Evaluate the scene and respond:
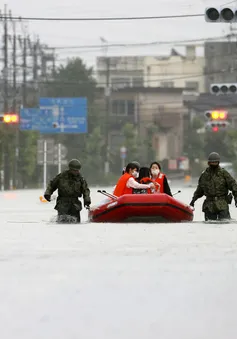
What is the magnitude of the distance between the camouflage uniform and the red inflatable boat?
2.17 ft

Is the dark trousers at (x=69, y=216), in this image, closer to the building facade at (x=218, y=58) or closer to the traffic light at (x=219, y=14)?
the traffic light at (x=219, y=14)

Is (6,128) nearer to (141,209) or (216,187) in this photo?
(141,209)

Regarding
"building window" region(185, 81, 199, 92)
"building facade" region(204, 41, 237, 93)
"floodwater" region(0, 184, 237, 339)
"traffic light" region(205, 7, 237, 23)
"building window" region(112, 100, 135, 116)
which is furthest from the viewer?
"building window" region(185, 81, 199, 92)

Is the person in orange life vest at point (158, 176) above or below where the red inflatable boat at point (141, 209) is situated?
above

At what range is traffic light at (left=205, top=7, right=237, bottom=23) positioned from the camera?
27.2 meters

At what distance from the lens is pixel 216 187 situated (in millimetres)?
23156

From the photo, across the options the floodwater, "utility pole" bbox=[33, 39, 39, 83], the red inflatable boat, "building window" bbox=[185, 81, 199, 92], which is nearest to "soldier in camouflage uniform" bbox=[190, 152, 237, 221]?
the red inflatable boat

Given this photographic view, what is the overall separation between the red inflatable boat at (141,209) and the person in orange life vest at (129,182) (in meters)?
0.39

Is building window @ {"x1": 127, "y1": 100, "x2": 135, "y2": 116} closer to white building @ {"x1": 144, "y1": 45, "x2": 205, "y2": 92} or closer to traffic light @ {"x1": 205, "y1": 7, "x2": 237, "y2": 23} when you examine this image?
white building @ {"x1": 144, "y1": 45, "x2": 205, "y2": 92}

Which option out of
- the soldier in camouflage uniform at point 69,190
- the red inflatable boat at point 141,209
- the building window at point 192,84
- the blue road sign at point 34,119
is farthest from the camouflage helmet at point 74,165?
the building window at point 192,84

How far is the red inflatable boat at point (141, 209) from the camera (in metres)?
23.3

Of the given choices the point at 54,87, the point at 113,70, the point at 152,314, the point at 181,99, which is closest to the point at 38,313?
the point at 152,314

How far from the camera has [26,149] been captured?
8206 centimetres

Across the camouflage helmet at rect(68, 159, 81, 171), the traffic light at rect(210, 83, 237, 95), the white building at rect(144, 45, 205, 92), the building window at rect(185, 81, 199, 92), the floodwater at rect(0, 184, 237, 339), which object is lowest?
the floodwater at rect(0, 184, 237, 339)
